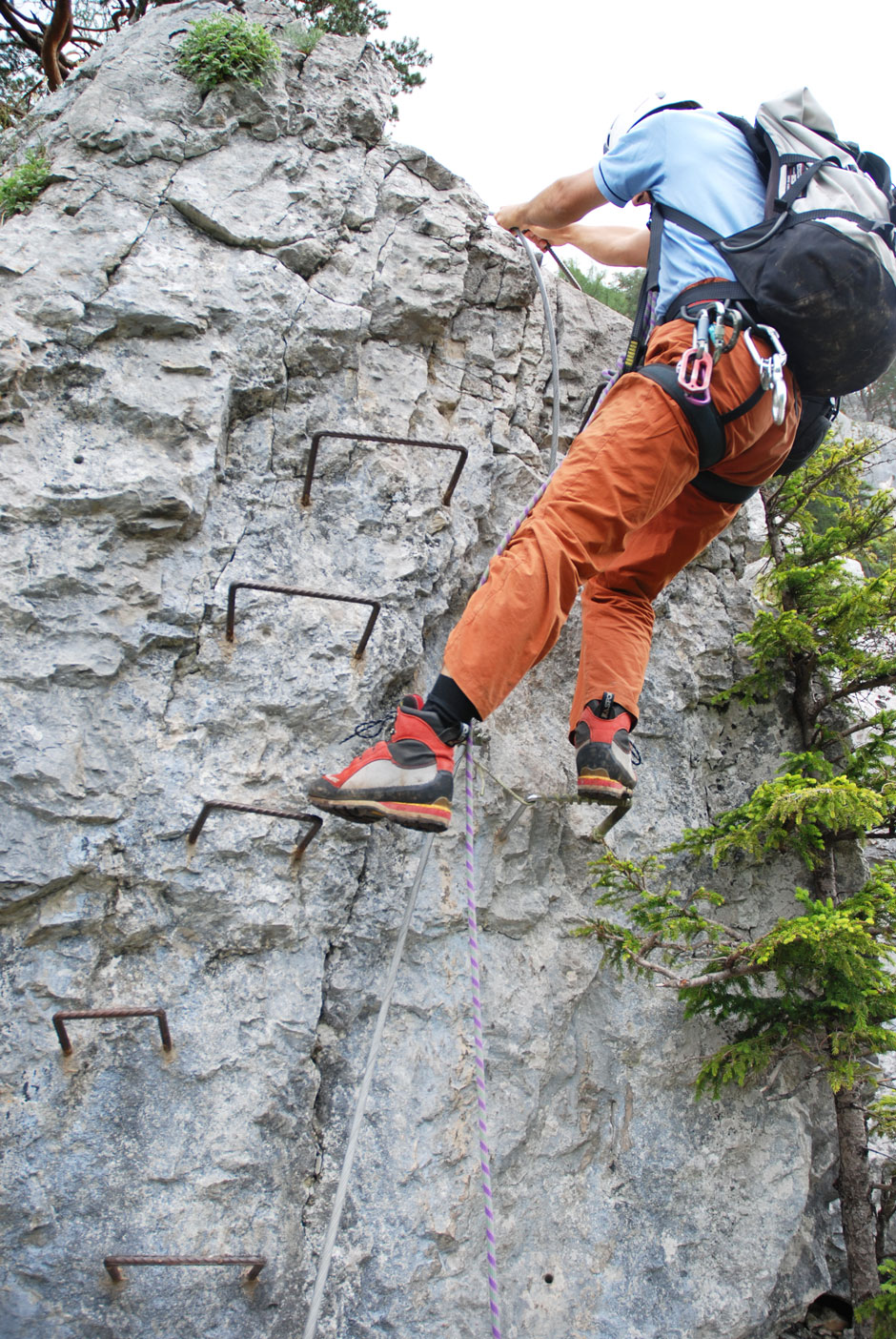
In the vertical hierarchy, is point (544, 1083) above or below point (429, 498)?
below

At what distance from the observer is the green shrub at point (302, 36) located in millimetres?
4445

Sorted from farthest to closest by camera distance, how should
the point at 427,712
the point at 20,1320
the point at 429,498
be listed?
the point at 429,498 < the point at 427,712 < the point at 20,1320

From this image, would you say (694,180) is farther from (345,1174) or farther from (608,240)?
(345,1174)

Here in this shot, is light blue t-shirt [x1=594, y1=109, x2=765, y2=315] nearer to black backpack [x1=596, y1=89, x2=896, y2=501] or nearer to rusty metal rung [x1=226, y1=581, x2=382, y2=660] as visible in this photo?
black backpack [x1=596, y1=89, x2=896, y2=501]

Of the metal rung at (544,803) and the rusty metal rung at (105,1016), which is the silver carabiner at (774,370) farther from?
the rusty metal rung at (105,1016)

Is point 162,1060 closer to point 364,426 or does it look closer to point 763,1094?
point 763,1094

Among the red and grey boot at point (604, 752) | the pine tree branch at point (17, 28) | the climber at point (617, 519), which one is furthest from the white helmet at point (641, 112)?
the pine tree branch at point (17, 28)

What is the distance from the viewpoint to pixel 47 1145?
2648 millimetres

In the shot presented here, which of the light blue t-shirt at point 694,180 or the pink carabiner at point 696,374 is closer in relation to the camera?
the pink carabiner at point 696,374

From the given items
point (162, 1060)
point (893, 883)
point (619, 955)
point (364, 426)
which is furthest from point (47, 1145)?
point (893, 883)

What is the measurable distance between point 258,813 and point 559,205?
8.47ft

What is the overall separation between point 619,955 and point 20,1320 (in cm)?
222

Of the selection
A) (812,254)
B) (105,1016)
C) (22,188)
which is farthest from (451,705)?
(22,188)

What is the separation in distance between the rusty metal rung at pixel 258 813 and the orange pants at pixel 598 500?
2.25 ft
